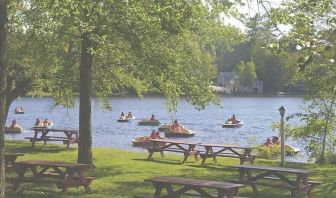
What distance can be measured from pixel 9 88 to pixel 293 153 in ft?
50.6

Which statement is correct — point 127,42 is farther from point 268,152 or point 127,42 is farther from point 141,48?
point 268,152

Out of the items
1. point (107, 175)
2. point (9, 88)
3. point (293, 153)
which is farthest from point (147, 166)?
point (293, 153)

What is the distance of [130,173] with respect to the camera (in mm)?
15008

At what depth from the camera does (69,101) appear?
72.2 ft

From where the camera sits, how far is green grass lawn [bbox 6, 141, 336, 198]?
1192 cm

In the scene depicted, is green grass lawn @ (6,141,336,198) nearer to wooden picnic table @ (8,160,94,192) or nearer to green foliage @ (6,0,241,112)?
wooden picnic table @ (8,160,94,192)

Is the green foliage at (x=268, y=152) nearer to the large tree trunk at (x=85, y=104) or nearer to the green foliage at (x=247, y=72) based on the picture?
the large tree trunk at (x=85, y=104)

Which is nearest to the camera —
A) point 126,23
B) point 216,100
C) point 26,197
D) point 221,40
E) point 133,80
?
point 26,197

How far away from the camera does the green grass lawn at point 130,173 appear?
11.9 m

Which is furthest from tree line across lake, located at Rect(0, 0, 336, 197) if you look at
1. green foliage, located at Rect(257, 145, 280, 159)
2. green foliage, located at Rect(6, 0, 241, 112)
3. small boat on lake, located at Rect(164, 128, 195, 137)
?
small boat on lake, located at Rect(164, 128, 195, 137)

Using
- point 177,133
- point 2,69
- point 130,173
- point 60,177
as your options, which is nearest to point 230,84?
point 177,133

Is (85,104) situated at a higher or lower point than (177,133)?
higher

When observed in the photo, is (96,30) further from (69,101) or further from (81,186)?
(69,101)

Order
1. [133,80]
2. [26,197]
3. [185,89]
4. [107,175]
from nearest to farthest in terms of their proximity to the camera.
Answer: [26,197]
[107,175]
[185,89]
[133,80]
